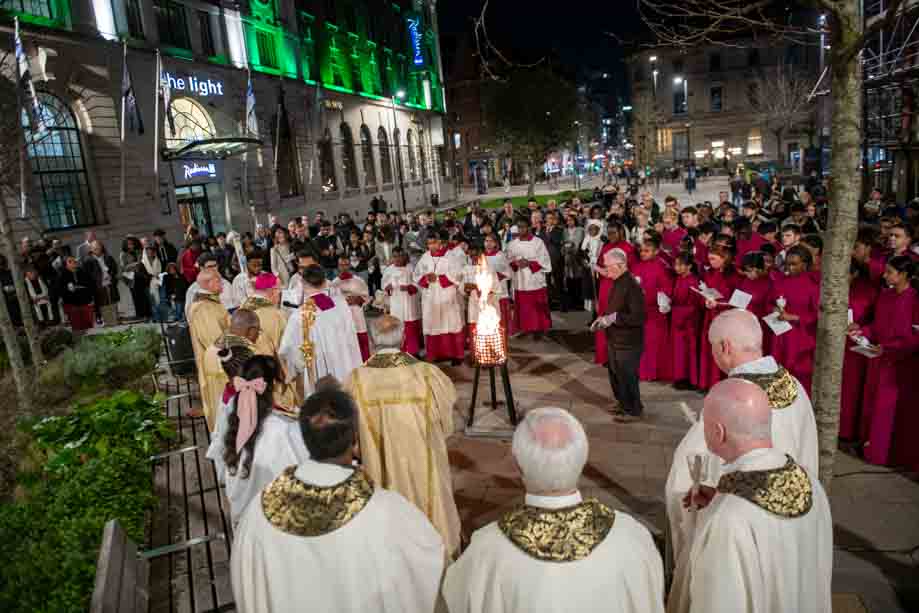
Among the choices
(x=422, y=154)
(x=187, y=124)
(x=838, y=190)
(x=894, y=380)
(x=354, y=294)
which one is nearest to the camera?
(x=838, y=190)

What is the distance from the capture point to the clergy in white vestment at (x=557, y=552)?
2088 millimetres

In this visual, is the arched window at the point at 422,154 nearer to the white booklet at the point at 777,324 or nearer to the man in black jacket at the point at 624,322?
the man in black jacket at the point at 624,322

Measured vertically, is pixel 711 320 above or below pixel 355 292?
below

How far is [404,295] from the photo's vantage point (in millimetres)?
9867

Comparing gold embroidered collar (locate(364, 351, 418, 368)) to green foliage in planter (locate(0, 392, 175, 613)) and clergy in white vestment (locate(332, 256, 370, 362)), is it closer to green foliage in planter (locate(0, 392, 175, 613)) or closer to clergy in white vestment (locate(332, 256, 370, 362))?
green foliage in planter (locate(0, 392, 175, 613))

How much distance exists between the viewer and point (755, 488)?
95.7 inches

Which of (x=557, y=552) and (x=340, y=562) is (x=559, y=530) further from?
(x=340, y=562)

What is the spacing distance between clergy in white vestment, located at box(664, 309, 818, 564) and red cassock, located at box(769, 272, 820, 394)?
2.85 metres

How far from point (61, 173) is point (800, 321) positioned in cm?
2035

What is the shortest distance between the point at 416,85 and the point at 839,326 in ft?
158

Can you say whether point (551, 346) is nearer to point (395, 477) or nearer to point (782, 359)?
point (782, 359)

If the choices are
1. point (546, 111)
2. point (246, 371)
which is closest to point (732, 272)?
point (246, 371)

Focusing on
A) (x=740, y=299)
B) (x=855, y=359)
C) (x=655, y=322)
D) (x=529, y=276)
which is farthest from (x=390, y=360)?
(x=529, y=276)

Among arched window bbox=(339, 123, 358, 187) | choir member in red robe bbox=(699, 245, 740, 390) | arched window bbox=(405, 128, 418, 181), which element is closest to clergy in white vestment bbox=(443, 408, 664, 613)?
choir member in red robe bbox=(699, 245, 740, 390)
